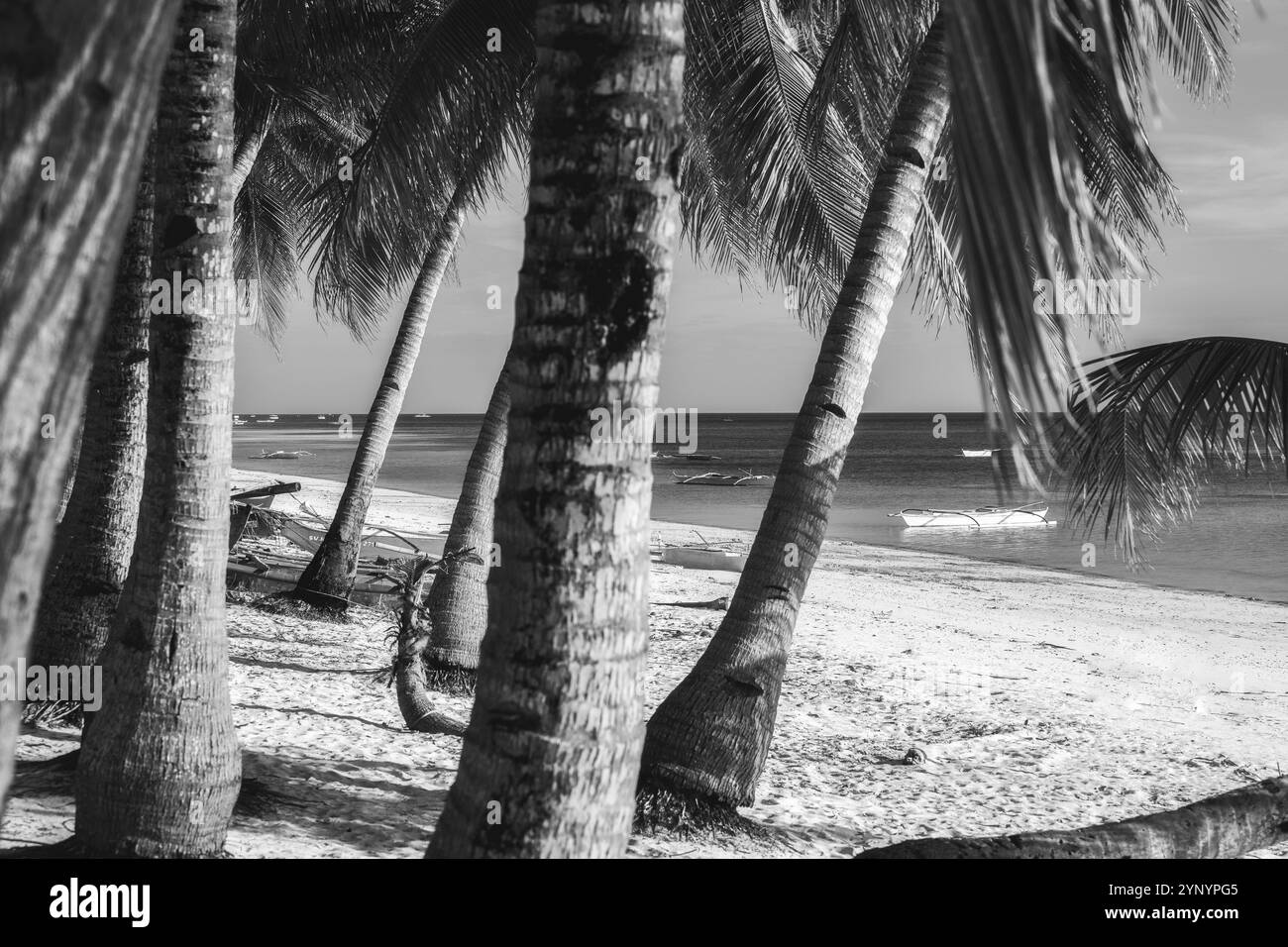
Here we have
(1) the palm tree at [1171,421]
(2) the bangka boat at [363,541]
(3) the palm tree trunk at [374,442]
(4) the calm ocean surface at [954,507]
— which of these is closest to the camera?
(1) the palm tree at [1171,421]

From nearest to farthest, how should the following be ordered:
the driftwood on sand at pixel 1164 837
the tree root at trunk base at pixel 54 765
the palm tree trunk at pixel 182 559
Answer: the driftwood on sand at pixel 1164 837 < the palm tree trunk at pixel 182 559 < the tree root at trunk base at pixel 54 765

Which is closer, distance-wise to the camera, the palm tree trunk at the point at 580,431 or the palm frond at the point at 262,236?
the palm tree trunk at the point at 580,431

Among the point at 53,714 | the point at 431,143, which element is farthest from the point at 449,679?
the point at 431,143

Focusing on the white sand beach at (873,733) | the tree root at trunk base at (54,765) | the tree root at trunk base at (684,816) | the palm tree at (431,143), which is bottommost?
the white sand beach at (873,733)

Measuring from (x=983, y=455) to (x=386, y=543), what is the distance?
67.2m

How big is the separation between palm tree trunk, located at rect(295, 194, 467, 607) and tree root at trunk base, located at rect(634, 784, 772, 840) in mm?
6021

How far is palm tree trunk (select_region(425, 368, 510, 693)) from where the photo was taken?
27.0 ft

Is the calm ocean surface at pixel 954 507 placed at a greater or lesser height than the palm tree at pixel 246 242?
lesser

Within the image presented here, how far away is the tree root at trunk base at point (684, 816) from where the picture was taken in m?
5.10

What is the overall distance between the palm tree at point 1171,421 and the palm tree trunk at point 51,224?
173 inches

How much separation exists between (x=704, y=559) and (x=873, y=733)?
10.2 meters

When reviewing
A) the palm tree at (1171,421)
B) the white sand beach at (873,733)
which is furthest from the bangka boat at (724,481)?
the palm tree at (1171,421)

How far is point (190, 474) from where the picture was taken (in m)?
4.16

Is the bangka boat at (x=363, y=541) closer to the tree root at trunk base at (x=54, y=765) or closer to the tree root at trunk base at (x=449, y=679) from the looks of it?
the tree root at trunk base at (x=449, y=679)
